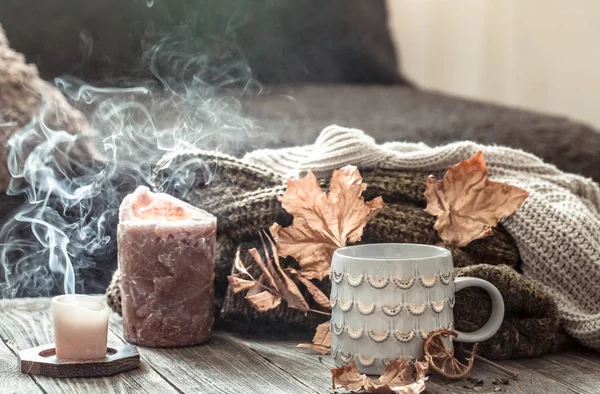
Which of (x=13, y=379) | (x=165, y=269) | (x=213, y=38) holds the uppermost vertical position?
(x=213, y=38)

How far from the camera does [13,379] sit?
0.80m

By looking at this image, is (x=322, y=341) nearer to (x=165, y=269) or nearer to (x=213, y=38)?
(x=165, y=269)

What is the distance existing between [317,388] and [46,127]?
71cm

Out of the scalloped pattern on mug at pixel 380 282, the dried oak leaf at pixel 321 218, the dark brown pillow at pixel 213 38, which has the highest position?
the dark brown pillow at pixel 213 38

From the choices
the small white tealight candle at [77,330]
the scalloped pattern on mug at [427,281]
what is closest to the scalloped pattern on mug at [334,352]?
the scalloped pattern on mug at [427,281]

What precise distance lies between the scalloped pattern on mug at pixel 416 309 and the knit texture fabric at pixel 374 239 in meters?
0.11

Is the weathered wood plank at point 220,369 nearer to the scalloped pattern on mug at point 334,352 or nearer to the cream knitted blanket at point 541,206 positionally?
the scalloped pattern on mug at point 334,352

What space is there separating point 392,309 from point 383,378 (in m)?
0.06

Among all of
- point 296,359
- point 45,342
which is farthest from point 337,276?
point 45,342

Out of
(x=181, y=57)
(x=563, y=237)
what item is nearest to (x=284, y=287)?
(x=563, y=237)

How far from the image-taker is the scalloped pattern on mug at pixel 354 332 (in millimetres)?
786

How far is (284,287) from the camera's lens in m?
0.92

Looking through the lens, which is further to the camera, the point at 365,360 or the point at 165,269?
the point at 165,269

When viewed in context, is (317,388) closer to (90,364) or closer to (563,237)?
(90,364)
